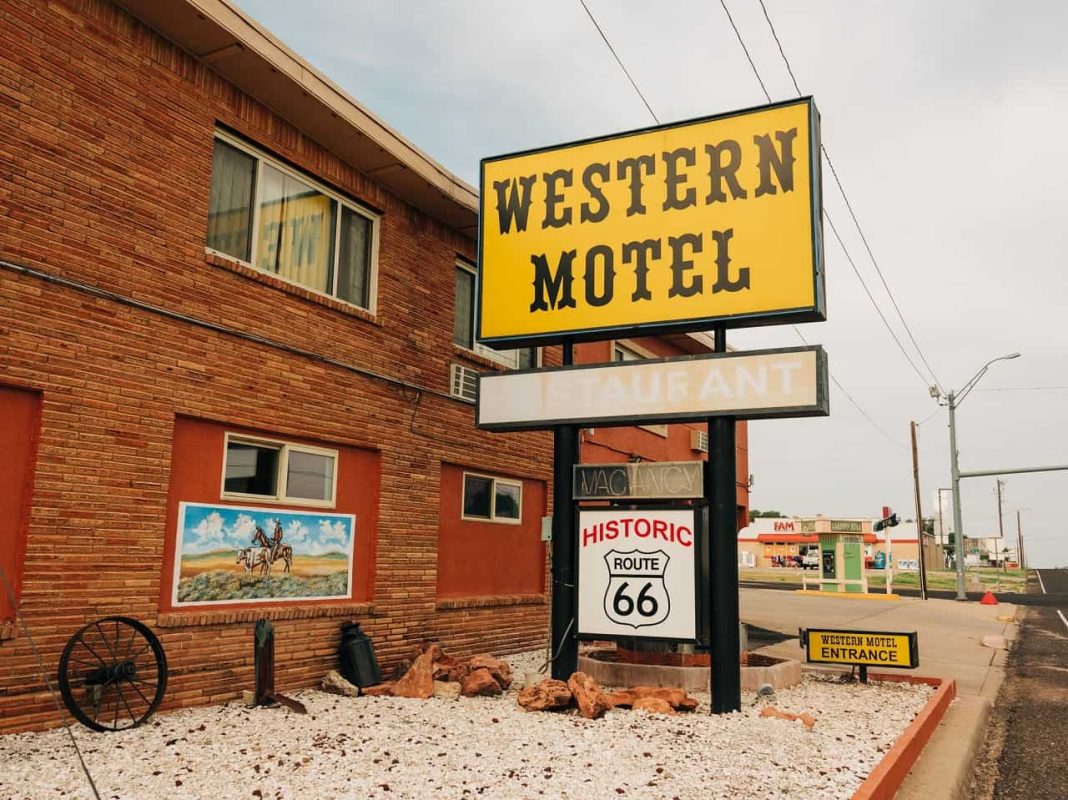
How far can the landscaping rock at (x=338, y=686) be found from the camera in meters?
9.85

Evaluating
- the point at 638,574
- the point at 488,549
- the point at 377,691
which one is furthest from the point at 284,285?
the point at 488,549

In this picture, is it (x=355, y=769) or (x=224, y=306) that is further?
(x=224, y=306)

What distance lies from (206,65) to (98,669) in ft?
21.1

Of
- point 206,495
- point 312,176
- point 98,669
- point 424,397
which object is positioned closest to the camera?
point 98,669

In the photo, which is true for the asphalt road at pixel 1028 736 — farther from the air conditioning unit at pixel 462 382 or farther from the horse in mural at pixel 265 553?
the air conditioning unit at pixel 462 382

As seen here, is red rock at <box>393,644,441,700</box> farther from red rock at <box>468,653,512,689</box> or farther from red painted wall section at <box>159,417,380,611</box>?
red painted wall section at <box>159,417,380,611</box>

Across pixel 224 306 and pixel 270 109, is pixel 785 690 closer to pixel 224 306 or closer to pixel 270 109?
pixel 224 306

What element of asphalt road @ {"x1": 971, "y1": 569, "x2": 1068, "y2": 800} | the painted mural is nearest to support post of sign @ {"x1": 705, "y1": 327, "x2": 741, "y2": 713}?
asphalt road @ {"x1": 971, "y1": 569, "x2": 1068, "y2": 800}

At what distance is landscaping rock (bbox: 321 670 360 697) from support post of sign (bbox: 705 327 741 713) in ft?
13.3

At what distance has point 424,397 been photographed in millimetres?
12500

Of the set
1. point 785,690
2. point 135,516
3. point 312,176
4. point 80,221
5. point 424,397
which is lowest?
point 785,690

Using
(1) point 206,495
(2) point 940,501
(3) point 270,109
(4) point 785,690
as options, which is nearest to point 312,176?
(3) point 270,109

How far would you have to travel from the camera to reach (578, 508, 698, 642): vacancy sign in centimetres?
954

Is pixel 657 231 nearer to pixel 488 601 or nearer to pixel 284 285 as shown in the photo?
pixel 284 285
